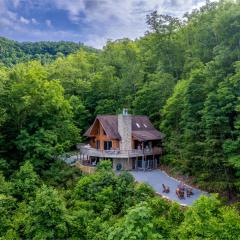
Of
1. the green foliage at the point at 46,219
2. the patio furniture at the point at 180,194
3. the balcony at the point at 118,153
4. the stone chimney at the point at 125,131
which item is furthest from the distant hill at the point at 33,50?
the patio furniture at the point at 180,194

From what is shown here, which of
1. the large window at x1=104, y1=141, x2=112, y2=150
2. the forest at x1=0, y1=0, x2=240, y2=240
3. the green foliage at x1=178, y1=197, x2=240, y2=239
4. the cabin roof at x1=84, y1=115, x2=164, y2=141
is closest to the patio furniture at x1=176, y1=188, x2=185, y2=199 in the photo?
the forest at x1=0, y1=0, x2=240, y2=240

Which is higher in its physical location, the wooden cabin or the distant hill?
the distant hill

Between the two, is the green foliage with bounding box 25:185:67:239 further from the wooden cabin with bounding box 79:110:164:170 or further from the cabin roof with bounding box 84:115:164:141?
the cabin roof with bounding box 84:115:164:141

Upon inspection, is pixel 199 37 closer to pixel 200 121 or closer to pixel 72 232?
pixel 200 121

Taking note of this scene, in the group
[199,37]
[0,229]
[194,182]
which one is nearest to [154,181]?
[194,182]

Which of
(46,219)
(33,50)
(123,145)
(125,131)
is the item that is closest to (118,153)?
(123,145)
